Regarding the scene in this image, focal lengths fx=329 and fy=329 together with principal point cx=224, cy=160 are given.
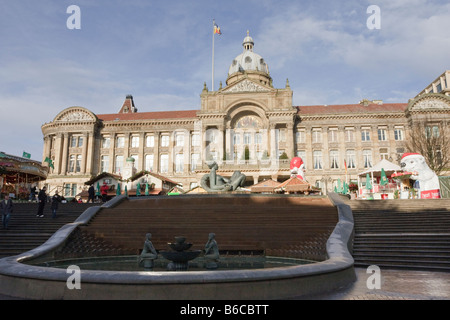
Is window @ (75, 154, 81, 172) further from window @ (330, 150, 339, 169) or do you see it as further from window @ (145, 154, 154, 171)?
window @ (330, 150, 339, 169)

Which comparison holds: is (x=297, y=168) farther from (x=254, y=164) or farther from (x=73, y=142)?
Result: (x=73, y=142)

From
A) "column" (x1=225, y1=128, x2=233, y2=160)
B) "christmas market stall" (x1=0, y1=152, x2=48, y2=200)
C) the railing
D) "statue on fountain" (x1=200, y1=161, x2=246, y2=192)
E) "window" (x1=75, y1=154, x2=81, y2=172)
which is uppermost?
"column" (x1=225, y1=128, x2=233, y2=160)

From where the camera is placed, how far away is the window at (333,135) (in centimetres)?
5062

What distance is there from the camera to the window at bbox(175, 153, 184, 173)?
52375 millimetres

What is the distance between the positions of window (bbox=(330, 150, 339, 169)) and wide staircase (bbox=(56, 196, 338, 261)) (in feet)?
107

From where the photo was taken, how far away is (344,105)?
2162 inches

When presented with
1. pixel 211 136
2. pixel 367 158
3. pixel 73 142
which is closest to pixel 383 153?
pixel 367 158

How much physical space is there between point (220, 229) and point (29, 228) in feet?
29.8

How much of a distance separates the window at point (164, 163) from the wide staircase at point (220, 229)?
34970mm

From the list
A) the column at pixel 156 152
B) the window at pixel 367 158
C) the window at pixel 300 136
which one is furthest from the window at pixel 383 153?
the column at pixel 156 152

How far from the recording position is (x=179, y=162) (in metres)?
52.6

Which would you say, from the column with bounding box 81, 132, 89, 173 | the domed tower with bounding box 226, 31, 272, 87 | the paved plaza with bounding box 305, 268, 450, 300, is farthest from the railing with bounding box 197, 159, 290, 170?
the paved plaza with bounding box 305, 268, 450, 300
